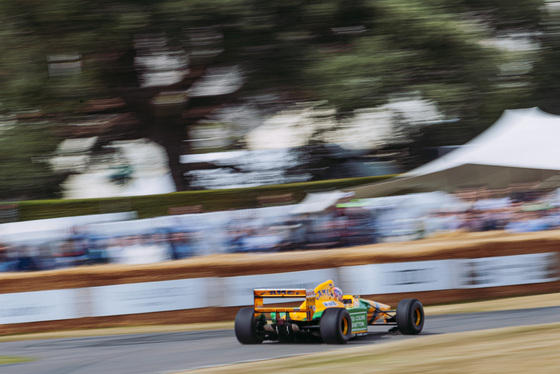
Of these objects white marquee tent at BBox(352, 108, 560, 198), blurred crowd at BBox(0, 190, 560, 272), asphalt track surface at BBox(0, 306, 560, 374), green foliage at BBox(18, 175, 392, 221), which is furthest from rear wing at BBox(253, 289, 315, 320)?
green foliage at BBox(18, 175, 392, 221)

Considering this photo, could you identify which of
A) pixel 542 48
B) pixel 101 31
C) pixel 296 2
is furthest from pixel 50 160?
pixel 542 48

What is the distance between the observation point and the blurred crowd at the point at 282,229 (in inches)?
467

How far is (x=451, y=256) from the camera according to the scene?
11.0 meters

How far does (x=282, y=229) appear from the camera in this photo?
1227 cm

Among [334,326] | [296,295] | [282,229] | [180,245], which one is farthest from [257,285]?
[334,326]

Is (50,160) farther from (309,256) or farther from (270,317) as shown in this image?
(270,317)

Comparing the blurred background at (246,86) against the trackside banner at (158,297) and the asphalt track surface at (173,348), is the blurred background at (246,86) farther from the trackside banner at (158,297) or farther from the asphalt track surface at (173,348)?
the asphalt track surface at (173,348)

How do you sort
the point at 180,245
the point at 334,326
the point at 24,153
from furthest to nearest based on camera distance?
the point at 24,153 → the point at 180,245 → the point at 334,326

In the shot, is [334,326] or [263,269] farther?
[263,269]

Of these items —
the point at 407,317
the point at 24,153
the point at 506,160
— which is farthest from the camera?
the point at 24,153

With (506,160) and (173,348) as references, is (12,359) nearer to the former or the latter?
(173,348)

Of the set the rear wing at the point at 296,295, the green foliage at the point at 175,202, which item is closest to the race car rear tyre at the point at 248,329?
the rear wing at the point at 296,295

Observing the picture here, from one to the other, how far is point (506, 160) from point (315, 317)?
22.7ft

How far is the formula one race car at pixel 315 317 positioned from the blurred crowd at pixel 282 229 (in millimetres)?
3777
